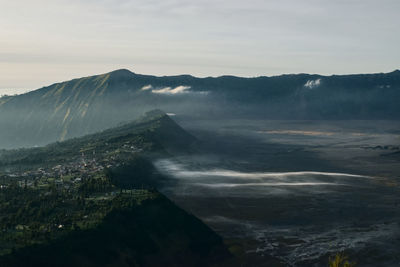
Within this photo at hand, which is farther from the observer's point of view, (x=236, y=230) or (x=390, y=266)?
(x=236, y=230)

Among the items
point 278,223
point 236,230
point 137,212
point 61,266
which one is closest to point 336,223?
point 278,223

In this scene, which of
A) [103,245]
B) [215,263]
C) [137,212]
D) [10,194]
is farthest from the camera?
[10,194]

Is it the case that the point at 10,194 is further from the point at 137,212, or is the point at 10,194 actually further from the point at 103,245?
the point at 103,245

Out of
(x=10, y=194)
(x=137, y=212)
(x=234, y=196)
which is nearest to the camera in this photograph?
(x=137, y=212)

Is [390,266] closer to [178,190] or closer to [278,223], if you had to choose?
[278,223]


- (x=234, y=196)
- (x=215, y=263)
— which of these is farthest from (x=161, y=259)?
(x=234, y=196)

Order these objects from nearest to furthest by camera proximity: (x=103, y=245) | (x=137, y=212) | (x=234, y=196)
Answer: (x=103, y=245) < (x=137, y=212) < (x=234, y=196)

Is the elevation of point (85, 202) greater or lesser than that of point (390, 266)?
greater

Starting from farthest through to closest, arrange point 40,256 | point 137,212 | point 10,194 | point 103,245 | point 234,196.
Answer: point 234,196 < point 10,194 < point 137,212 < point 103,245 < point 40,256

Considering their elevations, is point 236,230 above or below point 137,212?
below
